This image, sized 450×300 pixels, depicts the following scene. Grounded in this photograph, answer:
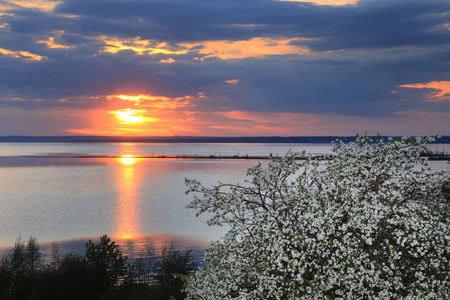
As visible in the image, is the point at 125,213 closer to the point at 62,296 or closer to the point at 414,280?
the point at 62,296

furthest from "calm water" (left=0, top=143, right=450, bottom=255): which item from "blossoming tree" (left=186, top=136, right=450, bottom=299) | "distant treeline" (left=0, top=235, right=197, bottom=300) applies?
"blossoming tree" (left=186, top=136, right=450, bottom=299)

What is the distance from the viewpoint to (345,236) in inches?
389

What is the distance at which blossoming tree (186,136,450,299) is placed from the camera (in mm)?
9898

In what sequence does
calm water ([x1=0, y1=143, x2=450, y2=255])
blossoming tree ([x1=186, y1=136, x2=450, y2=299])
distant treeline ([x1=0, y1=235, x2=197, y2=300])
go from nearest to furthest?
blossoming tree ([x1=186, y1=136, x2=450, y2=299]), distant treeline ([x1=0, y1=235, x2=197, y2=300]), calm water ([x1=0, y1=143, x2=450, y2=255])

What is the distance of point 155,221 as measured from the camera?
84500 mm

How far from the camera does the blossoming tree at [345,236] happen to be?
990 cm

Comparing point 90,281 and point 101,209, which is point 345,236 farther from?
point 101,209

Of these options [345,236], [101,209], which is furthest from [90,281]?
[101,209]

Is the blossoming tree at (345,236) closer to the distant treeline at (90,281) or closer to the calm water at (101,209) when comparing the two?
the distant treeline at (90,281)

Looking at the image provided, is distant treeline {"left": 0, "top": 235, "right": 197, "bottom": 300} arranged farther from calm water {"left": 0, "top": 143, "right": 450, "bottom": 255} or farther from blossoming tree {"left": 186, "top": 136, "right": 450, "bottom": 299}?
blossoming tree {"left": 186, "top": 136, "right": 450, "bottom": 299}

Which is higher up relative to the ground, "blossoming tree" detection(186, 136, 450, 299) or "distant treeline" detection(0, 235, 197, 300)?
"blossoming tree" detection(186, 136, 450, 299)

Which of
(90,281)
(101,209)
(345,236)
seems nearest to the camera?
(345,236)

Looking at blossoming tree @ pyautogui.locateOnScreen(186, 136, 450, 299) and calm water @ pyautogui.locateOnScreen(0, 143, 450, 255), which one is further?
calm water @ pyautogui.locateOnScreen(0, 143, 450, 255)

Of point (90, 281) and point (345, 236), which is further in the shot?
point (90, 281)
